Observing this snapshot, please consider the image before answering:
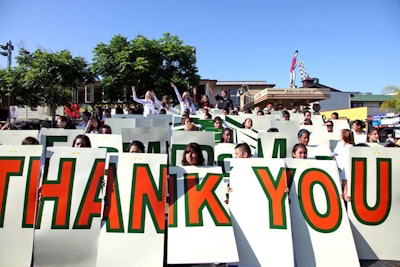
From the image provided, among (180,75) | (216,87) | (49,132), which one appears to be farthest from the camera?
(216,87)

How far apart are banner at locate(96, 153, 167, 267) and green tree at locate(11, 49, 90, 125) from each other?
21126 mm

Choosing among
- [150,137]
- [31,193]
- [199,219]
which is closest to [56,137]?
[150,137]

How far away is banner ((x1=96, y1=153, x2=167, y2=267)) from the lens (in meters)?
3.05

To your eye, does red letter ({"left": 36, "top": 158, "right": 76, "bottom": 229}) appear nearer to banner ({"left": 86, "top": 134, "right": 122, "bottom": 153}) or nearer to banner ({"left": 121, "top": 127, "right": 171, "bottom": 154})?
banner ({"left": 86, "top": 134, "right": 122, "bottom": 153})

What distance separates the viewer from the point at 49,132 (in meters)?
5.88

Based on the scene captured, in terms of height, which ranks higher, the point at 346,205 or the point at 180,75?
the point at 180,75

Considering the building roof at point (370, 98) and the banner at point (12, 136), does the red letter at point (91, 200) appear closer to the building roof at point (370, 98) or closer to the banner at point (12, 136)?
the banner at point (12, 136)

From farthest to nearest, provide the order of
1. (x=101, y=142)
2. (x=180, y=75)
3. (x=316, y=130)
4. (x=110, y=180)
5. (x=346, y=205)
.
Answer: (x=180, y=75) < (x=316, y=130) < (x=101, y=142) < (x=346, y=205) < (x=110, y=180)

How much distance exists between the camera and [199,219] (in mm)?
3186

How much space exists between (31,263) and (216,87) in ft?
138

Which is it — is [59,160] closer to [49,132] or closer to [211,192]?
[211,192]

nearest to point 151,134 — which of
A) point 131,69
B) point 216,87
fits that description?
point 131,69

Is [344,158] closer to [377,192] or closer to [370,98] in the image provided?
[377,192]

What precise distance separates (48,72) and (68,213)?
2147 centimetres
